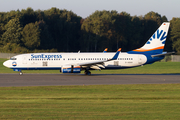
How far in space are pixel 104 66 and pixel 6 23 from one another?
81294 millimetres

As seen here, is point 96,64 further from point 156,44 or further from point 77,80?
point 156,44

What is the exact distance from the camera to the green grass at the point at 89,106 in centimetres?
1302

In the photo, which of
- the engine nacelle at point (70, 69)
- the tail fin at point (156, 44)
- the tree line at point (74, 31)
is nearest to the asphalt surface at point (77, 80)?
the engine nacelle at point (70, 69)

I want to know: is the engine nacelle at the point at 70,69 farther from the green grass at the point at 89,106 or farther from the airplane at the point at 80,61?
the green grass at the point at 89,106

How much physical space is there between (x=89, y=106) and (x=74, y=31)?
363ft

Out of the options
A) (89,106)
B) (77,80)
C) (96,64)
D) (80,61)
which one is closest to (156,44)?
(96,64)

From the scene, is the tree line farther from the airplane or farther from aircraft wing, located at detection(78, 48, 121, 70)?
aircraft wing, located at detection(78, 48, 121, 70)

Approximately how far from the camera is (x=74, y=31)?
124 metres

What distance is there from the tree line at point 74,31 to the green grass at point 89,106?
270 feet

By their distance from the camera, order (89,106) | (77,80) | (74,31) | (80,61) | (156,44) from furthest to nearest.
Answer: (74,31), (156,44), (80,61), (77,80), (89,106)

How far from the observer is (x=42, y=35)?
105500 mm

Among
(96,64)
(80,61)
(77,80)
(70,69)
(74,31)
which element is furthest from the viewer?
(74,31)

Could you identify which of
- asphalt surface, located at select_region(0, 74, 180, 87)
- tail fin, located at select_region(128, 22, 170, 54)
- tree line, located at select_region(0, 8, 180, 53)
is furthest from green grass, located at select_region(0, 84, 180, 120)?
tree line, located at select_region(0, 8, 180, 53)

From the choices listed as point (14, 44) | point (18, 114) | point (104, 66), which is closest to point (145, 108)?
point (18, 114)
